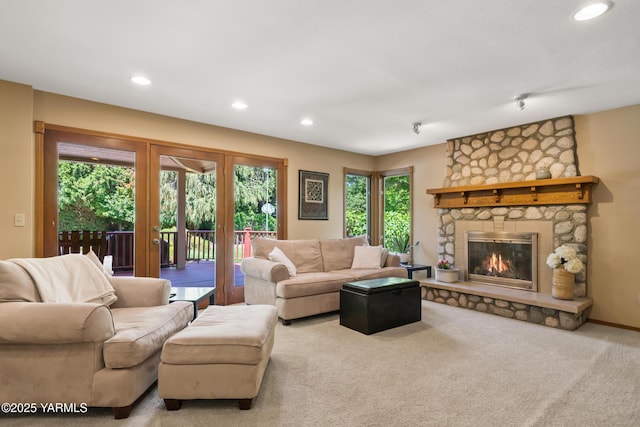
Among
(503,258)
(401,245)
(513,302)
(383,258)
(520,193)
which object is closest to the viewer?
(513,302)

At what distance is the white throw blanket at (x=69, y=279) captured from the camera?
208 cm

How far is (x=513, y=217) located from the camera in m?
4.40

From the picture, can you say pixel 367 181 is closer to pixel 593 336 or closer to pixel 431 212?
pixel 431 212

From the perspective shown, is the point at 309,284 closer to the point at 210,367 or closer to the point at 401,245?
the point at 210,367

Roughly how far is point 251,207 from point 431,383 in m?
3.34

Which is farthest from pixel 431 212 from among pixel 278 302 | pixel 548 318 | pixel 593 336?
pixel 278 302

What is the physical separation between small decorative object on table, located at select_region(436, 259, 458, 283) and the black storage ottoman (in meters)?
1.17

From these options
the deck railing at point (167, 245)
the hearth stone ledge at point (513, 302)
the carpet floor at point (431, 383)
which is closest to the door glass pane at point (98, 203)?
the deck railing at point (167, 245)

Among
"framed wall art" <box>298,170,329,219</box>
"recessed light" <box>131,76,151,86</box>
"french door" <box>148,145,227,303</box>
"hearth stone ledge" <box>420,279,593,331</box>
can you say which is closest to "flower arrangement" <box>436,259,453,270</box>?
"hearth stone ledge" <box>420,279,593,331</box>

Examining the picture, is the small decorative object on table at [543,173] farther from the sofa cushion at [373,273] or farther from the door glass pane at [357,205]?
the door glass pane at [357,205]

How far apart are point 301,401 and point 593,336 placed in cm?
318

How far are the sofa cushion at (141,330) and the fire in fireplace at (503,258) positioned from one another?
157 inches

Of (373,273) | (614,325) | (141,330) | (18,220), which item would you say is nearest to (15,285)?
(141,330)

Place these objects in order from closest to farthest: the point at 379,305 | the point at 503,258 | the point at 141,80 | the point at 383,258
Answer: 1. the point at 141,80
2. the point at 379,305
3. the point at 503,258
4. the point at 383,258
